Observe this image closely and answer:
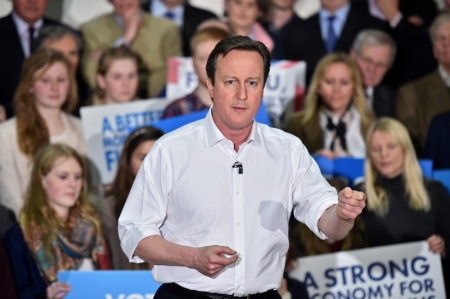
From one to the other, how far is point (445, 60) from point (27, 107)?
313 cm

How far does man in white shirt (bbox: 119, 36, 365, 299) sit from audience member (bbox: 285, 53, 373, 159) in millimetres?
2667

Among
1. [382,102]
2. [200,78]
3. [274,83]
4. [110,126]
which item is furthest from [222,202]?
[382,102]

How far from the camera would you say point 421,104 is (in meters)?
6.36

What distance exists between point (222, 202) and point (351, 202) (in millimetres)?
560

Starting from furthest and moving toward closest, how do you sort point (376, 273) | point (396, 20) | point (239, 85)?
point (396, 20) → point (376, 273) → point (239, 85)

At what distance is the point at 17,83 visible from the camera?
20.2 feet

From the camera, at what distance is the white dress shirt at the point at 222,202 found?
10.2ft

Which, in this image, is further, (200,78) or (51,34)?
(51,34)

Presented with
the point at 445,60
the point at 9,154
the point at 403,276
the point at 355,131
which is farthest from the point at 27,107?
the point at 445,60

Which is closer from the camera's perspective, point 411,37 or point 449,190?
point 449,190

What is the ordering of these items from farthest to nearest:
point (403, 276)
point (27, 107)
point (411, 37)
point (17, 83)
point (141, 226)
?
1. point (411, 37)
2. point (17, 83)
3. point (27, 107)
4. point (403, 276)
5. point (141, 226)

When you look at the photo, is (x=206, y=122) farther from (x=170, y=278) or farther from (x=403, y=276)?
(x=403, y=276)

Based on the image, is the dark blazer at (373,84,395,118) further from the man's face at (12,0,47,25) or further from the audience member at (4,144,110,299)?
the man's face at (12,0,47,25)

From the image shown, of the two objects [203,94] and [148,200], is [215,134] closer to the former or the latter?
[148,200]
